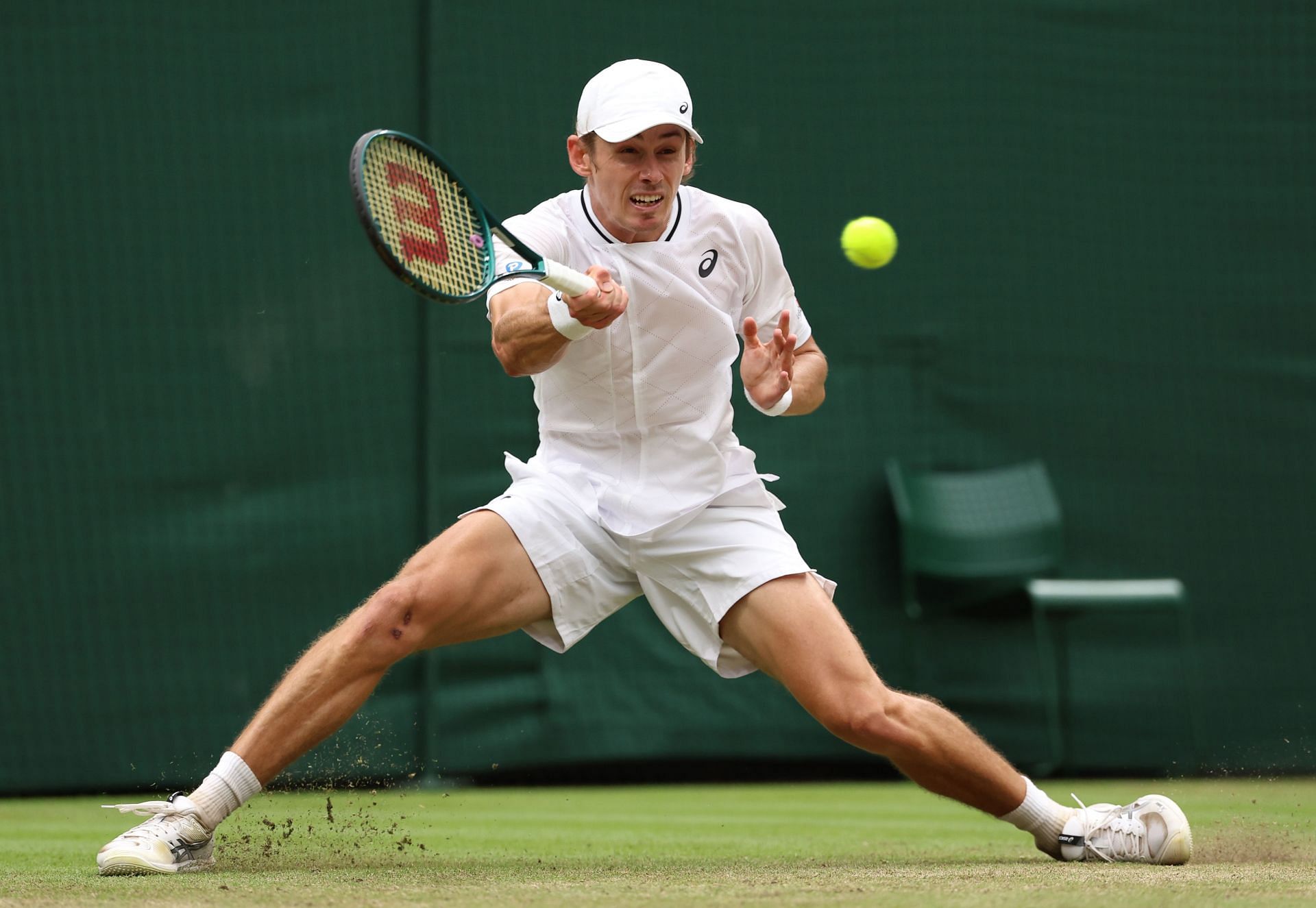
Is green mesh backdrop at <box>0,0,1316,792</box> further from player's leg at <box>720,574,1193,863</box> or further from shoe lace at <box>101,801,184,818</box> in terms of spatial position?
player's leg at <box>720,574,1193,863</box>

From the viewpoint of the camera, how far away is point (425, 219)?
3285 millimetres

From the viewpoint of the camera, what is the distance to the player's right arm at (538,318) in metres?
3.17

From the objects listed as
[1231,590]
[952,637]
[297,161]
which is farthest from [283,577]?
[1231,590]

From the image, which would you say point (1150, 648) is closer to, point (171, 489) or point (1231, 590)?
point (1231, 590)

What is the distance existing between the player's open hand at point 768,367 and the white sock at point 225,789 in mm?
1257

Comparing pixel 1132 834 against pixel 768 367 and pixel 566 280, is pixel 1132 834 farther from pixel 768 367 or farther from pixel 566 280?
pixel 566 280

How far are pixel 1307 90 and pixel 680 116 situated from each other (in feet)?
14.7

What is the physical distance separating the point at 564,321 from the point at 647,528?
0.60 meters

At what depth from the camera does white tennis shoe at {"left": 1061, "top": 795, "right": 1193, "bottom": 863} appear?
3521 mm

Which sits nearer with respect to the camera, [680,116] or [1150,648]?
[680,116]

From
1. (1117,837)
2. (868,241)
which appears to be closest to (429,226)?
(1117,837)

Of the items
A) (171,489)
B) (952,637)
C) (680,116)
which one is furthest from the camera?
(952,637)

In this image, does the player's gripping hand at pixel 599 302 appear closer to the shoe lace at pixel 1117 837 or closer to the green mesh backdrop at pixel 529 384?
the shoe lace at pixel 1117 837

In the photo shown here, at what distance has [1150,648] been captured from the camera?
6.83m
